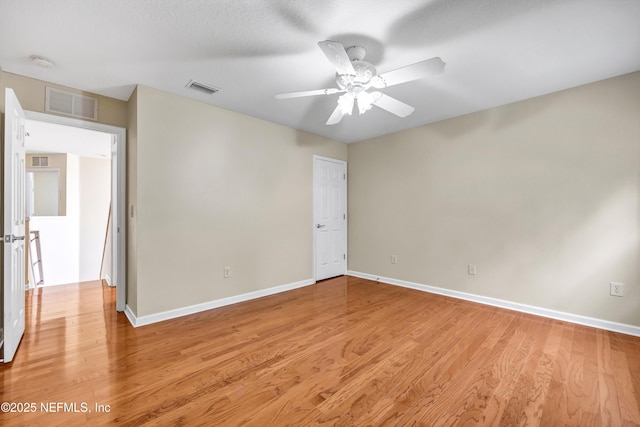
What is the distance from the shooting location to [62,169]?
6.09 m

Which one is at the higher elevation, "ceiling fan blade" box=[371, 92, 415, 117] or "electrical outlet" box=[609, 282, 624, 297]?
"ceiling fan blade" box=[371, 92, 415, 117]

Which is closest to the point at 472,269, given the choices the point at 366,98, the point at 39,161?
the point at 366,98

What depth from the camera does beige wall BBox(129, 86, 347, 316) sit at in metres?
2.90

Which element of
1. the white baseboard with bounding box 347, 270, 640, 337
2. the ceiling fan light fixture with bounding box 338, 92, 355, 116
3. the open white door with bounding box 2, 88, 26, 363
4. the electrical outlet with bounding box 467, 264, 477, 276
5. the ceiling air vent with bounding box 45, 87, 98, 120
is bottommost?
the white baseboard with bounding box 347, 270, 640, 337

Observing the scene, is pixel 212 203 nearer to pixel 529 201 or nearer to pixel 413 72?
pixel 413 72

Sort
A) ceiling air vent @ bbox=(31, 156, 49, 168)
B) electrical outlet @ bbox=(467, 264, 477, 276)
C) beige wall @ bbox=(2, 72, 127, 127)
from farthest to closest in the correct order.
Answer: ceiling air vent @ bbox=(31, 156, 49, 168) → electrical outlet @ bbox=(467, 264, 477, 276) → beige wall @ bbox=(2, 72, 127, 127)

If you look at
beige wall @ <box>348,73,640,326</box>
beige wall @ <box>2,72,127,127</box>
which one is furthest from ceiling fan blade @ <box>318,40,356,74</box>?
beige wall @ <box>2,72,127,127</box>

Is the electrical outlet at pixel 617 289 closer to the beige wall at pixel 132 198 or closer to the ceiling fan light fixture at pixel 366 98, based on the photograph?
the ceiling fan light fixture at pixel 366 98

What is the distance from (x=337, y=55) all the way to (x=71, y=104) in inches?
116

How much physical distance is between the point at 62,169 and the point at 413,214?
7578 mm

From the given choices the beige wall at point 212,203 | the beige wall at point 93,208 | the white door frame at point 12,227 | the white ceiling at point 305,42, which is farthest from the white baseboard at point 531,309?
the beige wall at point 93,208

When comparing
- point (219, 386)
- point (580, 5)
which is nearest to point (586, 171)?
point (580, 5)

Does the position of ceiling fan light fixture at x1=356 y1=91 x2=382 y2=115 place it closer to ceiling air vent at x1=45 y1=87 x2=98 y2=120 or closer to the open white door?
the open white door

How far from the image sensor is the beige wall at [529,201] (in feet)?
8.75
